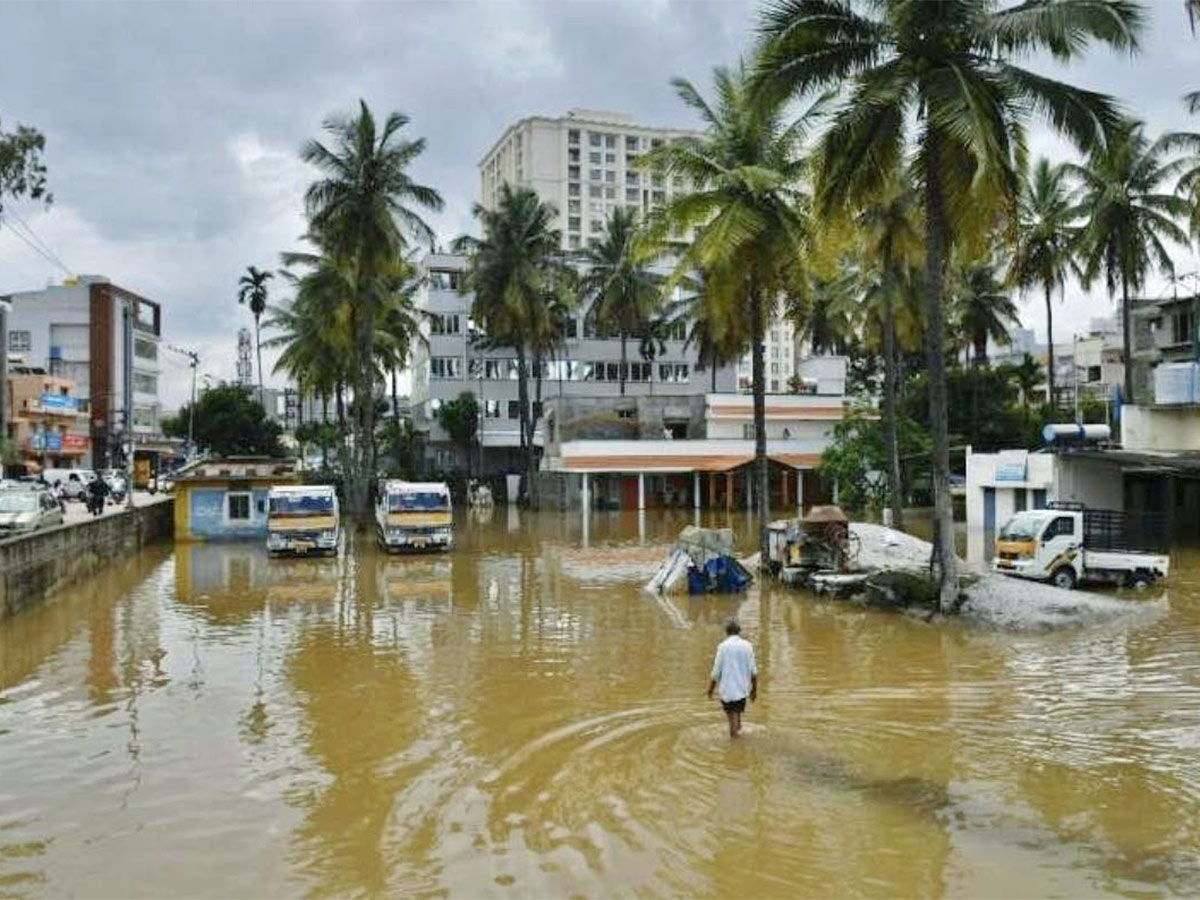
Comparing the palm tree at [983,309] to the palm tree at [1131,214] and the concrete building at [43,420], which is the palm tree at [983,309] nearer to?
the palm tree at [1131,214]

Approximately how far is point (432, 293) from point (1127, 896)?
242 ft

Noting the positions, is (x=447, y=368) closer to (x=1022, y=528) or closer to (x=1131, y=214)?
(x=1131, y=214)

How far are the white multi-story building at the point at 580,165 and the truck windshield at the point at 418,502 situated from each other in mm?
113993

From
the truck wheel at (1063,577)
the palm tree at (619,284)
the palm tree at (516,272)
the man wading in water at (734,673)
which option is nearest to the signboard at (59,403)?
the palm tree at (516,272)

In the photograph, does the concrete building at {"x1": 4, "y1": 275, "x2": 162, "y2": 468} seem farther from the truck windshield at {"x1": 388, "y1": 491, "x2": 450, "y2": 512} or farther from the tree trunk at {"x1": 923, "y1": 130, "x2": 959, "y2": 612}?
the tree trunk at {"x1": 923, "y1": 130, "x2": 959, "y2": 612}

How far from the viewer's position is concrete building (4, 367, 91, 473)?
69.4 metres

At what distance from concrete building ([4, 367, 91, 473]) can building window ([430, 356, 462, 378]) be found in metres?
26.0

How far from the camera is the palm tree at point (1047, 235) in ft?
150

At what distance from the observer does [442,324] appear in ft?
256

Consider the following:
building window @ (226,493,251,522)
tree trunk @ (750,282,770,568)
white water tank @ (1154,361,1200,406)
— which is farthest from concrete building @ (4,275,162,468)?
white water tank @ (1154,361,1200,406)

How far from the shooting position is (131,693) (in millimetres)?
15477

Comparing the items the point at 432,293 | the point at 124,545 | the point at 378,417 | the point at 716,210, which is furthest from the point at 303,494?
the point at 378,417

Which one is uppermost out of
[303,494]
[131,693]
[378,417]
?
[378,417]

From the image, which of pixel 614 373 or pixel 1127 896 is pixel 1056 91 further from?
pixel 614 373
